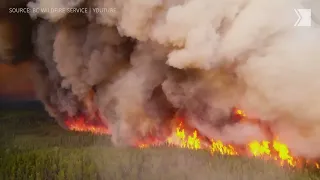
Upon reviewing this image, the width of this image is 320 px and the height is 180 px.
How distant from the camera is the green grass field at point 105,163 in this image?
3281 mm

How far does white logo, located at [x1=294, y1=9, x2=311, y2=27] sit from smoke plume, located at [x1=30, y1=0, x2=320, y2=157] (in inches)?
1.5

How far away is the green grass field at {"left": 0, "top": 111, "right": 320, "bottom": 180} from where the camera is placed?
10.8 ft

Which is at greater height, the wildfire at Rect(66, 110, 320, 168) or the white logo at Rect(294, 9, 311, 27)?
the white logo at Rect(294, 9, 311, 27)

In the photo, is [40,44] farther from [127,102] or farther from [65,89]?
[127,102]

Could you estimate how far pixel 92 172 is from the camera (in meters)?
3.45

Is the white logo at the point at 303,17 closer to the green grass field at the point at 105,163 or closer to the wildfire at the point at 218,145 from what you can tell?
the wildfire at the point at 218,145

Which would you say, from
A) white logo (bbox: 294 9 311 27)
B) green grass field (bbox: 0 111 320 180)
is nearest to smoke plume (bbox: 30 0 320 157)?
white logo (bbox: 294 9 311 27)

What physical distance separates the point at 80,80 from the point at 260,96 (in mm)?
1854

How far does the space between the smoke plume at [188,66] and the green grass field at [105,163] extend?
0.24 metres

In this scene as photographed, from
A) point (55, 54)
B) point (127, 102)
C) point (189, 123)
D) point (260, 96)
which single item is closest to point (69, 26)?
point (55, 54)

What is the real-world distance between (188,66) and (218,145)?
2.30ft

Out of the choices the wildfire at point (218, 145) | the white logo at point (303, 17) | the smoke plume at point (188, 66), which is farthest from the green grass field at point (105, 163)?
the white logo at point (303, 17)

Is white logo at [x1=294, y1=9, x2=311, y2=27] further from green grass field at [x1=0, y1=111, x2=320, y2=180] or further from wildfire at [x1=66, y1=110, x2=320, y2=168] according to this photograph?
green grass field at [x1=0, y1=111, x2=320, y2=180]

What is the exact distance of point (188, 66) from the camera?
11.4 ft
